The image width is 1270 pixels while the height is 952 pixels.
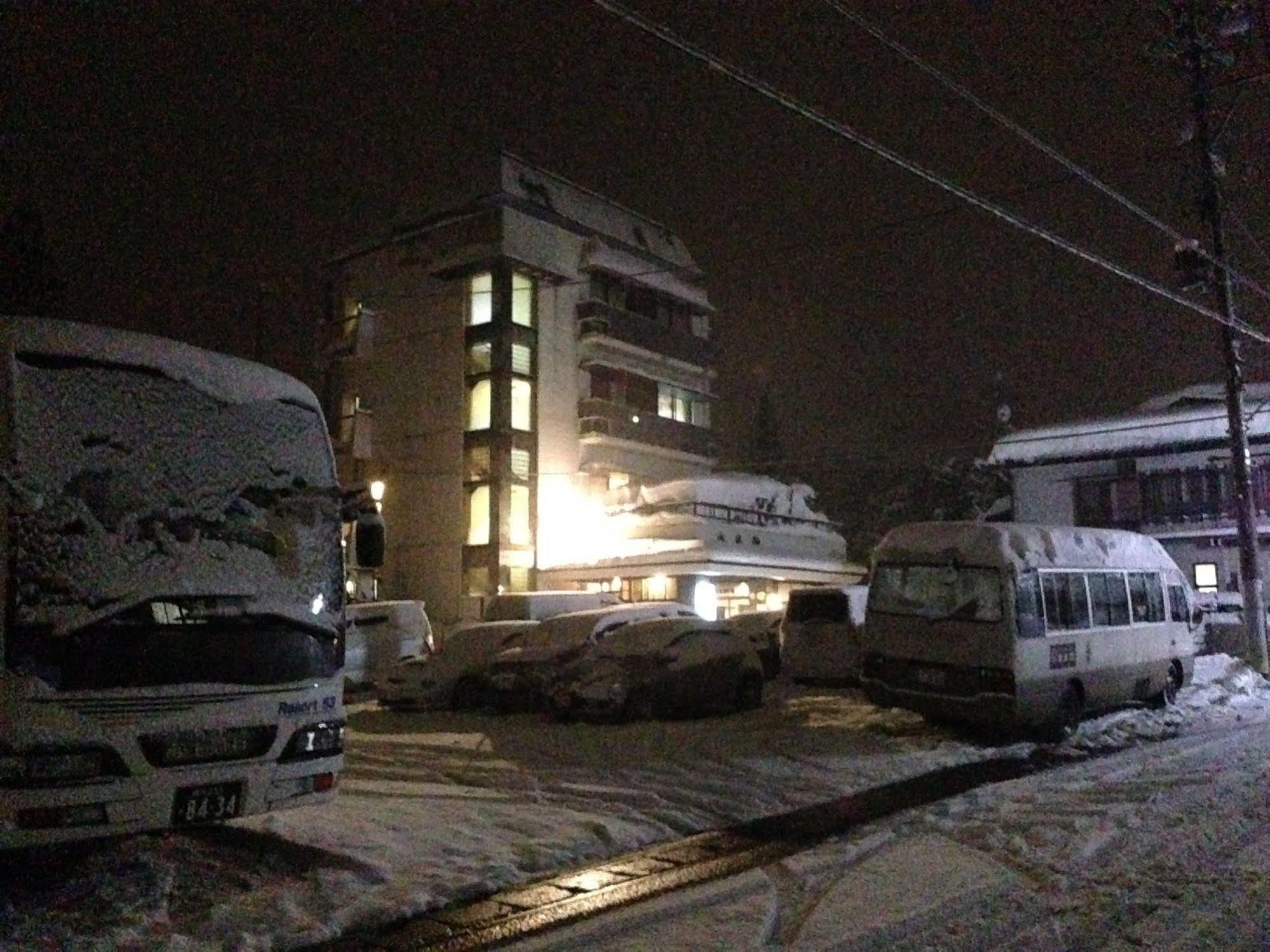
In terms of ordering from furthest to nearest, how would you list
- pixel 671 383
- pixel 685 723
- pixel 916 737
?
1. pixel 671 383
2. pixel 685 723
3. pixel 916 737

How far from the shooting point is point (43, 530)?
21.6 ft

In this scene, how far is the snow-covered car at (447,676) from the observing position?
18.9m

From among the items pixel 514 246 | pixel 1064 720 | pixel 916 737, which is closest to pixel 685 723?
pixel 916 737

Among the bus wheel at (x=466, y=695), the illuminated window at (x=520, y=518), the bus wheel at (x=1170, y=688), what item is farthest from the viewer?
the illuminated window at (x=520, y=518)

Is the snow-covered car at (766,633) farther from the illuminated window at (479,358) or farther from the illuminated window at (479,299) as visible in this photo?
the illuminated window at (479,299)

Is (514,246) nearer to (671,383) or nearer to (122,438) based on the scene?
(671,383)

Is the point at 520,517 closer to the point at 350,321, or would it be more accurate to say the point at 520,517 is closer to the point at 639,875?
the point at 350,321

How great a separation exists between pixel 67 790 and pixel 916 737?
36.0ft

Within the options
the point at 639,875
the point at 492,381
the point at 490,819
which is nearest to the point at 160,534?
the point at 490,819

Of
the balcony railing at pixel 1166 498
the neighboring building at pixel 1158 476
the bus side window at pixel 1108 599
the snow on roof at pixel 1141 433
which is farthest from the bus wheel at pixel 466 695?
the snow on roof at pixel 1141 433

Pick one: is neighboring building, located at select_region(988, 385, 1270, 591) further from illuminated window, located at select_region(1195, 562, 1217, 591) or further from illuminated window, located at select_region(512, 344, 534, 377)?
illuminated window, located at select_region(512, 344, 534, 377)

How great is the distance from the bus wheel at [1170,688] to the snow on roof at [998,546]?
2.61 m

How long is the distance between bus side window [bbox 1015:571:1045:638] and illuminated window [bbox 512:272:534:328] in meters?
25.8

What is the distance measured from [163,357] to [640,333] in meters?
34.3
